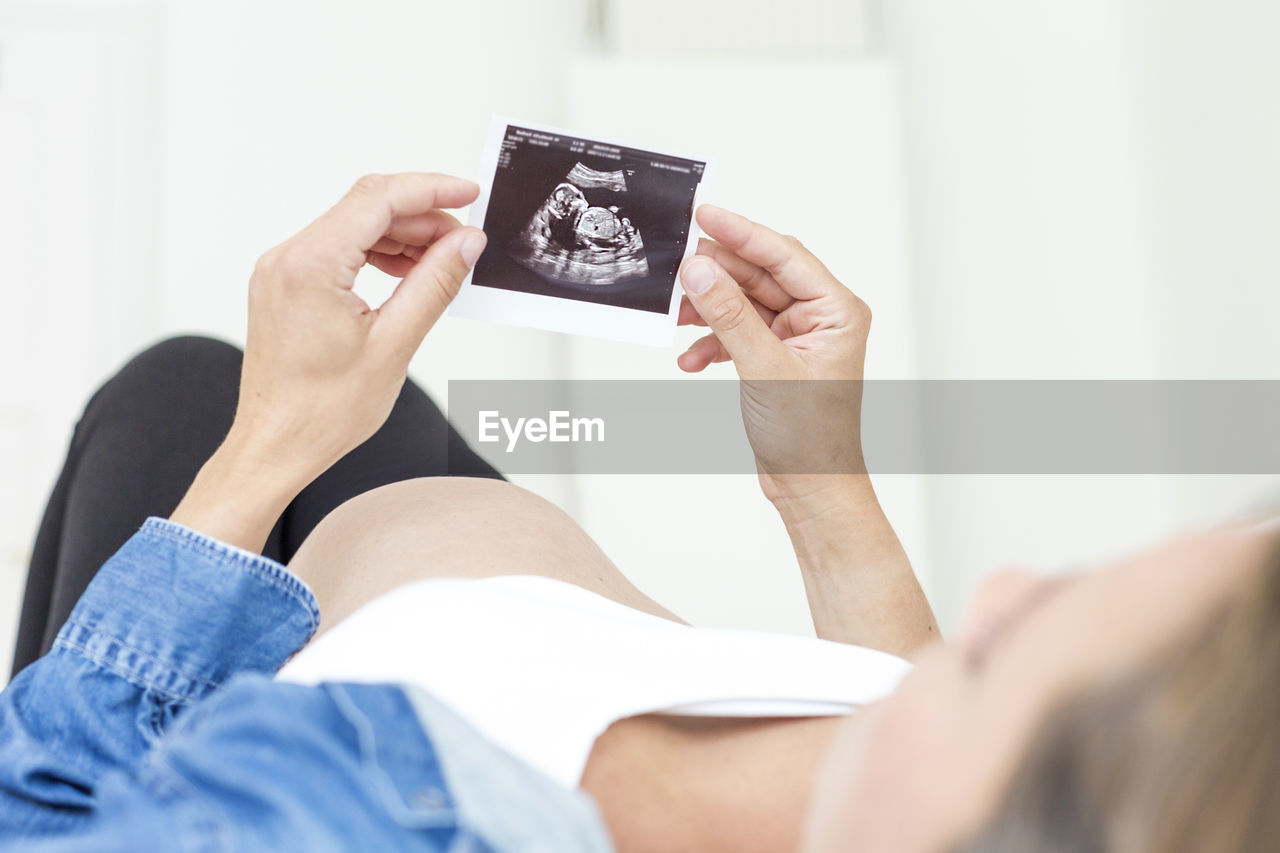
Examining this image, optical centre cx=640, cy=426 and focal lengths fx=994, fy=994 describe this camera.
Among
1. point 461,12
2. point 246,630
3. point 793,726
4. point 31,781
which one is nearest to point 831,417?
point 793,726

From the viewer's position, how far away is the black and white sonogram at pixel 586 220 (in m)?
1.05

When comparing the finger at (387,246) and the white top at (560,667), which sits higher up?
the finger at (387,246)

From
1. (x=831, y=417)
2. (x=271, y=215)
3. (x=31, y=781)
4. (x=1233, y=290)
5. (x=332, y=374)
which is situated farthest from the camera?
(x=271, y=215)

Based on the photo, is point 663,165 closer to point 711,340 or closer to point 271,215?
point 711,340

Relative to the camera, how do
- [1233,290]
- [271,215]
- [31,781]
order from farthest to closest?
[271,215]
[1233,290]
[31,781]

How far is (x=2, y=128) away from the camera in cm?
239

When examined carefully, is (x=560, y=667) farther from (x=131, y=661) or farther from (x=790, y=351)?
(x=790, y=351)

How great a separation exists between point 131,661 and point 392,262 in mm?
471

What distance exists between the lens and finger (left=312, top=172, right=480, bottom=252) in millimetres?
824

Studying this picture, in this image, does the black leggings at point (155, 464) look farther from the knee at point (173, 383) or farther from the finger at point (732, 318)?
the finger at point (732, 318)

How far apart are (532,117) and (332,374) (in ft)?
5.84

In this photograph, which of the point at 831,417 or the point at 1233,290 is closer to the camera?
the point at 831,417

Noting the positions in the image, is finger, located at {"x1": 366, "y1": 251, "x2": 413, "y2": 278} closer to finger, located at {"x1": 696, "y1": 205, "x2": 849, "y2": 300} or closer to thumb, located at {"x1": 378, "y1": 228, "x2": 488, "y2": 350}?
thumb, located at {"x1": 378, "y1": 228, "x2": 488, "y2": 350}

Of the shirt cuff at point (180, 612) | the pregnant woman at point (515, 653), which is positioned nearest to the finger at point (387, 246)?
the pregnant woman at point (515, 653)
